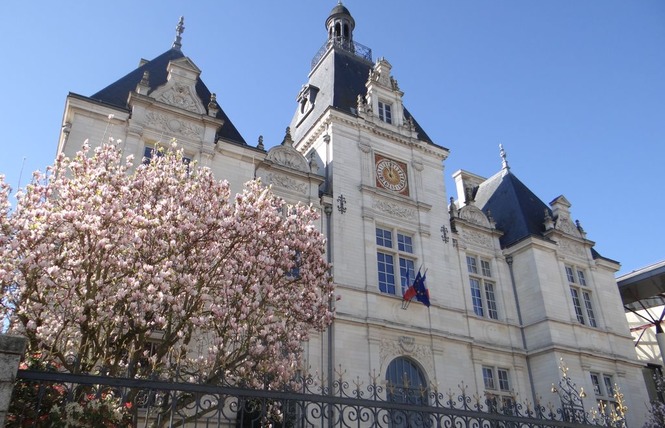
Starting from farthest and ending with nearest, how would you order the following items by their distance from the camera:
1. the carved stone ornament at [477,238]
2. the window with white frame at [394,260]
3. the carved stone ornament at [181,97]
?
the carved stone ornament at [477,238], the window with white frame at [394,260], the carved stone ornament at [181,97]

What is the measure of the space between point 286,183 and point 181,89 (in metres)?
3.93

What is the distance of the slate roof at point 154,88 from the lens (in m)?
14.8

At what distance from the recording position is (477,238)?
779 inches

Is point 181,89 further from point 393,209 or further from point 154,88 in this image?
point 393,209

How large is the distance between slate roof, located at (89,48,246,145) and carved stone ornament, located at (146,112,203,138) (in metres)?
0.74

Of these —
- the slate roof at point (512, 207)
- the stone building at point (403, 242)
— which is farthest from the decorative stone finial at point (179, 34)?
the slate roof at point (512, 207)

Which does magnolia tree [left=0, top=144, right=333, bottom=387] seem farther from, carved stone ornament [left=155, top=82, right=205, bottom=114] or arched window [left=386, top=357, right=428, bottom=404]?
arched window [left=386, top=357, right=428, bottom=404]

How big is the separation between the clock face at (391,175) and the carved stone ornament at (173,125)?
6220mm

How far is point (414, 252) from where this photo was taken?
17516 millimetres

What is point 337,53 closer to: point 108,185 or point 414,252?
point 414,252

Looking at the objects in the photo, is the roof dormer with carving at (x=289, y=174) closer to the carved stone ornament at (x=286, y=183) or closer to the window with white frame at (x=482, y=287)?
the carved stone ornament at (x=286, y=183)

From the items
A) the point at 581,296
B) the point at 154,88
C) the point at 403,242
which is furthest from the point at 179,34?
the point at 581,296

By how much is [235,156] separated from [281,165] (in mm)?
1499

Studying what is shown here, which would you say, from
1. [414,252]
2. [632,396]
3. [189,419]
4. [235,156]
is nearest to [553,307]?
[632,396]
